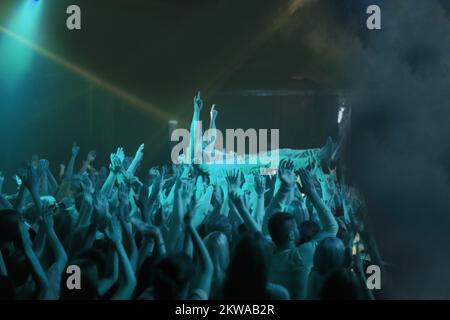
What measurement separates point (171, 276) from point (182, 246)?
0.50 metres

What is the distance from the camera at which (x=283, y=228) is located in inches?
115

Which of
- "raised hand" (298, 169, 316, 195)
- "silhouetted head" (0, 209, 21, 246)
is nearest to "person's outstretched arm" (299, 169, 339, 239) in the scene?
"raised hand" (298, 169, 316, 195)

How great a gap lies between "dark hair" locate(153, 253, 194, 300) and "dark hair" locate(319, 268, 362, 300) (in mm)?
705

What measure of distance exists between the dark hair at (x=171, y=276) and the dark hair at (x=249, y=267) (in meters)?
0.25

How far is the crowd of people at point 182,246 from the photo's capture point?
280cm

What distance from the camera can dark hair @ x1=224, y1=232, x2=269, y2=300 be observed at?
2.74 metres

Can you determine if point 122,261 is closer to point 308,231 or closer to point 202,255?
point 202,255

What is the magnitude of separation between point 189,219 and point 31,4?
9.14 ft

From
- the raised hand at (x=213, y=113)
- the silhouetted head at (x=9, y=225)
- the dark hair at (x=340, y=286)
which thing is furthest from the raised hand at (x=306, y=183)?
the silhouetted head at (x=9, y=225)

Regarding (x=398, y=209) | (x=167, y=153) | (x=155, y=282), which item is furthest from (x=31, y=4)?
(x=398, y=209)

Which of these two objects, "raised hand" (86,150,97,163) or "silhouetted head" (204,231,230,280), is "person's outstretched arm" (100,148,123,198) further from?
"silhouetted head" (204,231,230,280)

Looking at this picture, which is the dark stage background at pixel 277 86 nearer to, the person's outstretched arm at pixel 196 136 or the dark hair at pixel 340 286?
the person's outstretched arm at pixel 196 136

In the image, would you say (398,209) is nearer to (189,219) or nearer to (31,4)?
(189,219)

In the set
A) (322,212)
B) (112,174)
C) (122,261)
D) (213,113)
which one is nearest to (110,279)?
(122,261)
